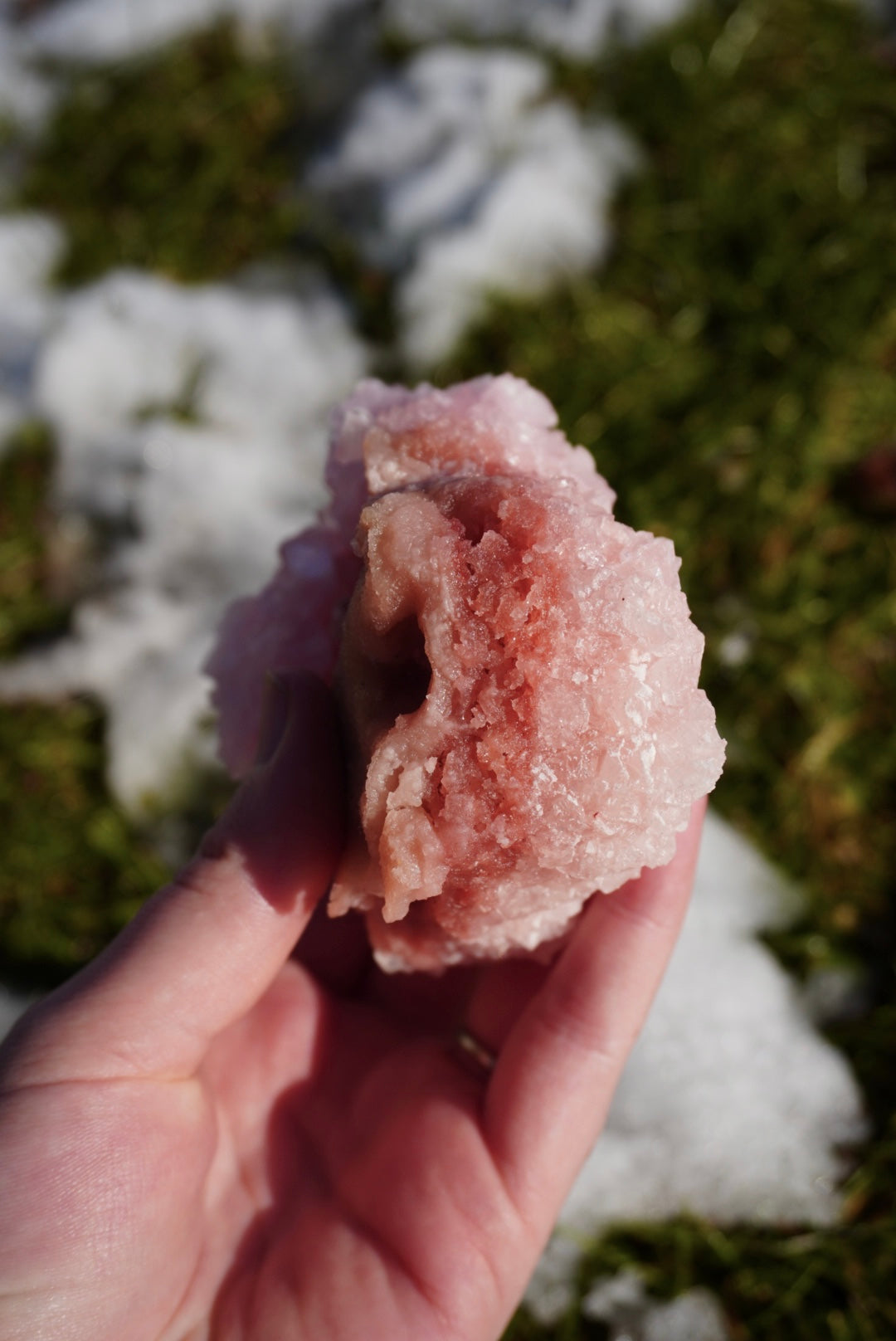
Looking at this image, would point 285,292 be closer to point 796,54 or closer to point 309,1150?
point 796,54

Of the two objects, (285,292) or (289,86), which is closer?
(285,292)

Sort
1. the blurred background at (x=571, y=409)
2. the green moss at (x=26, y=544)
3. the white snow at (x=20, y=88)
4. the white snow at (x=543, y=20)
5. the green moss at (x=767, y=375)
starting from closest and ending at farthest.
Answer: the blurred background at (x=571, y=409), the green moss at (x=767, y=375), the green moss at (x=26, y=544), the white snow at (x=543, y=20), the white snow at (x=20, y=88)

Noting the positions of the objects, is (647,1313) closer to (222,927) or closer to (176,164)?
(222,927)

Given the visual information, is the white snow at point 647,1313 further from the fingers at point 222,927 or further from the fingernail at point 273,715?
the fingernail at point 273,715

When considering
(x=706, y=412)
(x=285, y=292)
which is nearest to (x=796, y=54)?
(x=706, y=412)

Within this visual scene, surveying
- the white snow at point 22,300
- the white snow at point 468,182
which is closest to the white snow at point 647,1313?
the white snow at point 468,182
